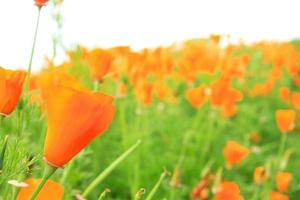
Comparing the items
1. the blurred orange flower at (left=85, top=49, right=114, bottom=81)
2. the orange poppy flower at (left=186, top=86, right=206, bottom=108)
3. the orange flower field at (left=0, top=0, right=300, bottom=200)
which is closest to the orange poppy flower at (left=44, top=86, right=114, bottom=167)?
the orange flower field at (left=0, top=0, right=300, bottom=200)

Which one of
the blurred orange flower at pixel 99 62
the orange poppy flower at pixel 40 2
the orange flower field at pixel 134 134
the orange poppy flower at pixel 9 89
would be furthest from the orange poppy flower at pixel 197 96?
the orange poppy flower at pixel 9 89

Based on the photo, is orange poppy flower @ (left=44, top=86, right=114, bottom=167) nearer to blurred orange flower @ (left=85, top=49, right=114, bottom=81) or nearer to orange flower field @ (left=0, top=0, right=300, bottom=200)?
orange flower field @ (left=0, top=0, right=300, bottom=200)

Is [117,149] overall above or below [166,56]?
below

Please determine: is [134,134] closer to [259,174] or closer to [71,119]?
[259,174]

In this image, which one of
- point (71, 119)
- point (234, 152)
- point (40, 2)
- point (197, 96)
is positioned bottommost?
point (234, 152)

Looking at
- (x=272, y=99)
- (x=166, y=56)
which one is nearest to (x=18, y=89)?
(x=166, y=56)

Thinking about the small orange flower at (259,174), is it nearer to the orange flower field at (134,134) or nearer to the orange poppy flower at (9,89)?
the orange flower field at (134,134)

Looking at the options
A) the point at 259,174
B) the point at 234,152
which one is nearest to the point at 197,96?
the point at 234,152

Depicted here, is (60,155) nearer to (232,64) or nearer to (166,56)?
(166,56)
